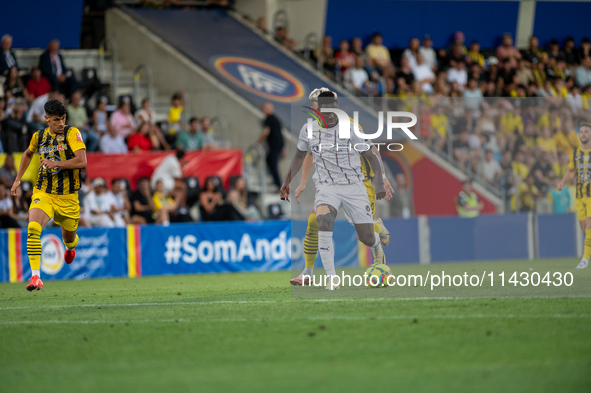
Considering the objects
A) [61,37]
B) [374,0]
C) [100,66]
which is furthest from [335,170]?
[374,0]

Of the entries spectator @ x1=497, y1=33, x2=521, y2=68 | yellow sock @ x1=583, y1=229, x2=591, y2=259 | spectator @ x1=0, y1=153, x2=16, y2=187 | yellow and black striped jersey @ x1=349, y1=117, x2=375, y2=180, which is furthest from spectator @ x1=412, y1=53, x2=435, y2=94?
yellow and black striped jersey @ x1=349, y1=117, x2=375, y2=180

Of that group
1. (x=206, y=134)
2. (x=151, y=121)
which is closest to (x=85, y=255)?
(x=151, y=121)

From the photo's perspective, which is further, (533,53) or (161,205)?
(533,53)

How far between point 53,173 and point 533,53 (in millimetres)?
20069

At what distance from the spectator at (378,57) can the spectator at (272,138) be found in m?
4.83

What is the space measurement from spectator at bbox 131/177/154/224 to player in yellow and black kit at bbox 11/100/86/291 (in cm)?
618

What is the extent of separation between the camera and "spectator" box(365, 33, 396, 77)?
22016 mm

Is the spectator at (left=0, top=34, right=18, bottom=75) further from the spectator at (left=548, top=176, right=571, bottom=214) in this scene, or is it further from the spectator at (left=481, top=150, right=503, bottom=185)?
the spectator at (left=548, top=176, right=571, bottom=214)

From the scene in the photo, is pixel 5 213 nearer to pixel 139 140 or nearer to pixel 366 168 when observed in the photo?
pixel 139 140

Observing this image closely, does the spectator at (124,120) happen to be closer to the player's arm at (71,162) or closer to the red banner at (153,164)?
the red banner at (153,164)

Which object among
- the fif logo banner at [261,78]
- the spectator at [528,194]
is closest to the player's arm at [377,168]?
the spectator at [528,194]

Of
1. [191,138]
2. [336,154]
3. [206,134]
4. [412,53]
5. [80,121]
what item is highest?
[412,53]

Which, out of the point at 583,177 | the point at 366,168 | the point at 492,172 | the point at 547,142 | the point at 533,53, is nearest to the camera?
the point at 366,168

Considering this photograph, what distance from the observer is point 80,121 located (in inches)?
656
